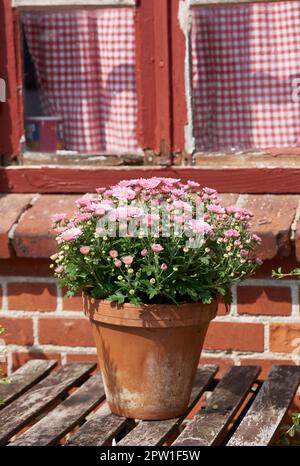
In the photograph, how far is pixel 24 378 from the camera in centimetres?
286

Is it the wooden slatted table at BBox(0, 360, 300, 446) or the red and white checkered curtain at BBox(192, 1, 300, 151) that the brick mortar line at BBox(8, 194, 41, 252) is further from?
the red and white checkered curtain at BBox(192, 1, 300, 151)

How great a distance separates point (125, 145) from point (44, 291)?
0.51m

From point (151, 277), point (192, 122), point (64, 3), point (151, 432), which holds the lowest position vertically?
point (151, 432)

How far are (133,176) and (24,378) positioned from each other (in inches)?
26.5

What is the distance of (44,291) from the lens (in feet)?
10.2

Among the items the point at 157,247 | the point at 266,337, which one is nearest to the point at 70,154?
the point at 266,337

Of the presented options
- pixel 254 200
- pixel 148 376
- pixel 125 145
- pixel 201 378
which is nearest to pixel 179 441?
pixel 148 376

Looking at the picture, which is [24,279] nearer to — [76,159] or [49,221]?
[49,221]

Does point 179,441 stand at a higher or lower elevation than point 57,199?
lower

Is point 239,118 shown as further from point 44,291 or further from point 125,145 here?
point 44,291

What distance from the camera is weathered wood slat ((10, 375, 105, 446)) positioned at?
7.95 ft

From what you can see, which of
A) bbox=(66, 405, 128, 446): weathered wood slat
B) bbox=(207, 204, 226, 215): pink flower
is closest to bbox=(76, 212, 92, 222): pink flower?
bbox=(207, 204, 226, 215): pink flower

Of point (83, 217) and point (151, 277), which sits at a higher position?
point (83, 217)

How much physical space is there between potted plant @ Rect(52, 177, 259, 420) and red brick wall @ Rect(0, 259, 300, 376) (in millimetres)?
457
